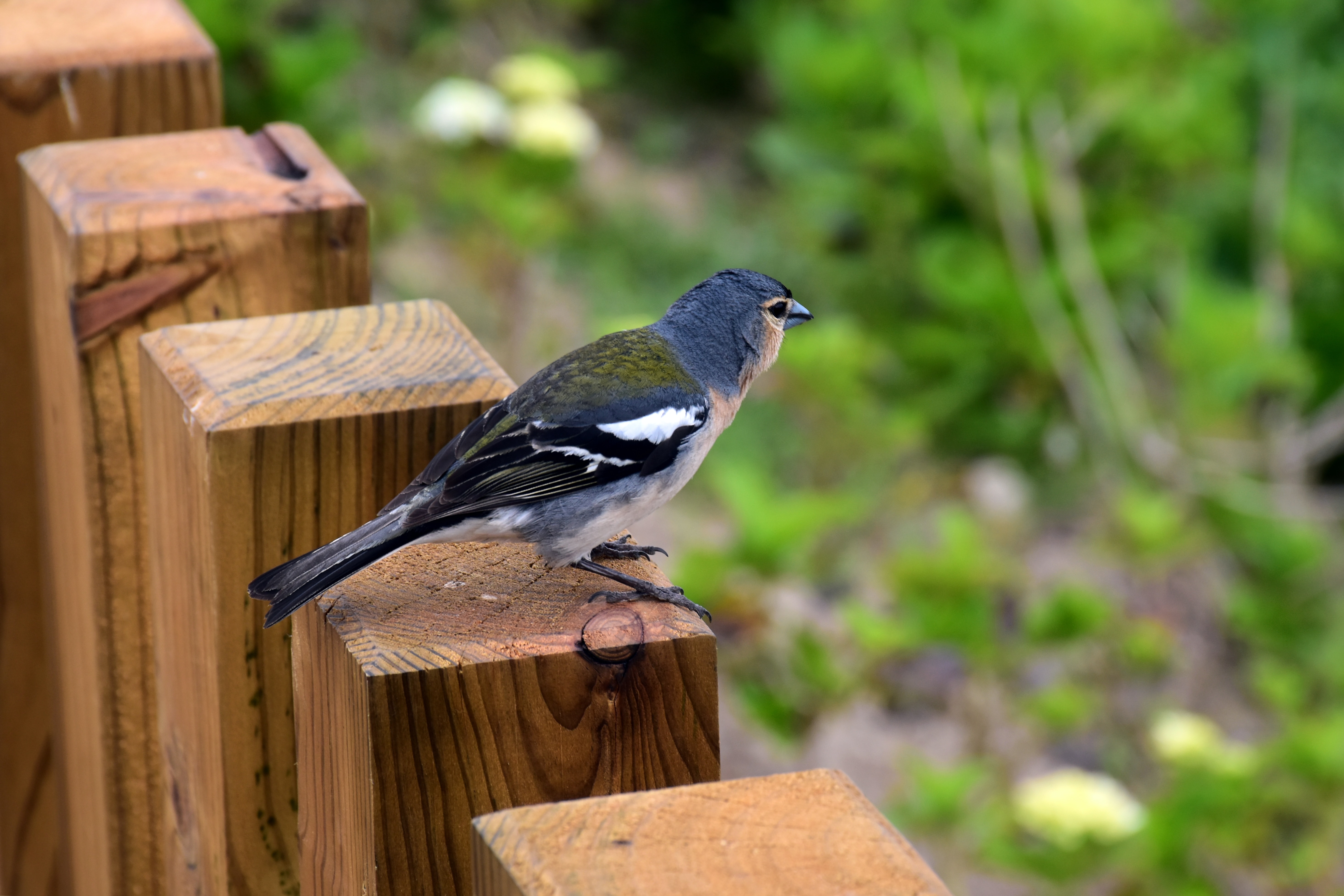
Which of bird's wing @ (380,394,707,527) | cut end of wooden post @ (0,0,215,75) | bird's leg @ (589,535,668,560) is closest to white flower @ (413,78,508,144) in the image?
cut end of wooden post @ (0,0,215,75)

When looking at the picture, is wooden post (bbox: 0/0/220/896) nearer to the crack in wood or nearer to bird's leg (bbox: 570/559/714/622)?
the crack in wood

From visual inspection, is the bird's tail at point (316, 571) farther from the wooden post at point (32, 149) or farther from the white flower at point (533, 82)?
the white flower at point (533, 82)

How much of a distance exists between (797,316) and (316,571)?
137cm

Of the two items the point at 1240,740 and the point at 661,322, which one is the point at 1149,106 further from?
the point at 661,322

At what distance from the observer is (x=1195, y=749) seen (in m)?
3.59

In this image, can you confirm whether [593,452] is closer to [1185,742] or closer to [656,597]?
[656,597]

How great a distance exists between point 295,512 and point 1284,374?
160 inches

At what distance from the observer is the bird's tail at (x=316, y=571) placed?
53.1 inches

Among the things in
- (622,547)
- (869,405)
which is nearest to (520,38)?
(869,405)

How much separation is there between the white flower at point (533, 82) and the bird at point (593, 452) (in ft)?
9.42

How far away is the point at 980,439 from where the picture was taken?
6.06 m

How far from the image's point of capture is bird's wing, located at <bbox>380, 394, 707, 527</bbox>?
1.60 m

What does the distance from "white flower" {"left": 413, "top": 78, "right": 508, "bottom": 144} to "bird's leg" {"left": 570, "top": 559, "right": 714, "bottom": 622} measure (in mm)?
3764

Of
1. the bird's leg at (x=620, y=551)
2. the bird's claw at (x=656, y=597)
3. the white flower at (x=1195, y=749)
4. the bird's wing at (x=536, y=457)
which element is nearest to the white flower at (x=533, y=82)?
the white flower at (x=1195, y=749)
